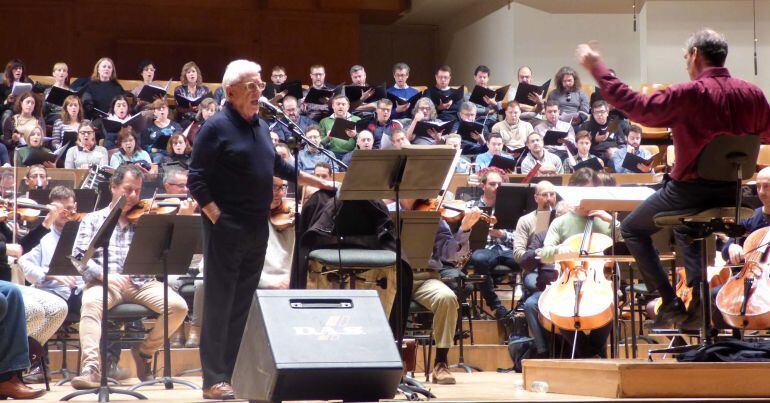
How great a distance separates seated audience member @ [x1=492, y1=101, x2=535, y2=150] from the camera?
36.7 feet

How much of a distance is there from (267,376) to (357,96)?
8.42 m

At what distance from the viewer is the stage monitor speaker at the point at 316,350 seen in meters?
3.29

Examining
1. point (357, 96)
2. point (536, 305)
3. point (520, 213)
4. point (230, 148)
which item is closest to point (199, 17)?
point (357, 96)

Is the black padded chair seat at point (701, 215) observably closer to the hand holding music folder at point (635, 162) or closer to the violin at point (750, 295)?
the violin at point (750, 295)

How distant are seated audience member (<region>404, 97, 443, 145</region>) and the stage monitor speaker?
6.73m

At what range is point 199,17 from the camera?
597 inches

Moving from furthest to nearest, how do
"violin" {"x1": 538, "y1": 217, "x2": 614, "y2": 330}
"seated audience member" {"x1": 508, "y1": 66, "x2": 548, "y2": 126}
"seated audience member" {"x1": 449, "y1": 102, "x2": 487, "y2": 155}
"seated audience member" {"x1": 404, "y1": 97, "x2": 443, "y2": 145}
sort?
"seated audience member" {"x1": 508, "y1": 66, "x2": 548, "y2": 126}
"seated audience member" {"x1": 449, "y1": 102, "x2": 487, "y2": 155}
"seated audience member" {"x1": 404, "y1": 97, "x2": 443, "y2": 145}
"violin" {"x1": 538, "y1": 217, "x2": 614, "y2": 330}

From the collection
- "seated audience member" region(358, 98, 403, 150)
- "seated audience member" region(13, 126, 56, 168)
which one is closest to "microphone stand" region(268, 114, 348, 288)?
"seated audience member" region(13, 126, 56, 168)

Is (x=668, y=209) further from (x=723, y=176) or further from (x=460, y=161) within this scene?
(x=460, y=161)

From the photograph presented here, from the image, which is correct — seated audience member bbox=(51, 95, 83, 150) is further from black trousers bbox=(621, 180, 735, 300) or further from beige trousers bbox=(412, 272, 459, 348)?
black trousers bbox=(621, 180, 735, 300)

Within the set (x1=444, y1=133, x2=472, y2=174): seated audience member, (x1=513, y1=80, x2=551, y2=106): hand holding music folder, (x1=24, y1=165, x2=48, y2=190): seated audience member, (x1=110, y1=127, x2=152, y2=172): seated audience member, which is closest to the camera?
(x1=24, y1=165, x2=48, y2=190): seated audience member

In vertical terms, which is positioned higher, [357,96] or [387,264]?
[357,96]

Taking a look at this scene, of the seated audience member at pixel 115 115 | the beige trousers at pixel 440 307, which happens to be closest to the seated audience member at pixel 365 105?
the seated audience member at pixel 115 115

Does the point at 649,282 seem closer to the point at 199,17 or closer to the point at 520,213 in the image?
the point at 520,213
